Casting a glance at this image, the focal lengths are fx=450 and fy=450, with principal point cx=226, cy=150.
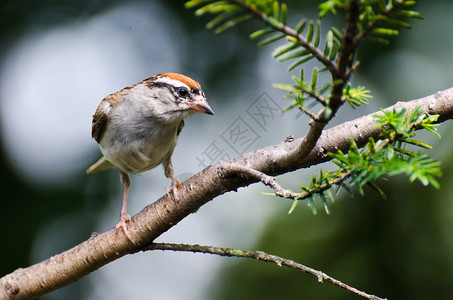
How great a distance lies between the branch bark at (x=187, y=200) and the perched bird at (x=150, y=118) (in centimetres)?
89

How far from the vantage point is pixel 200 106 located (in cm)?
359

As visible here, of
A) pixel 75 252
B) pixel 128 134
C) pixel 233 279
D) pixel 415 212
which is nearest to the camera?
pixel 75 252

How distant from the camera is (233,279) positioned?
4.33 metres

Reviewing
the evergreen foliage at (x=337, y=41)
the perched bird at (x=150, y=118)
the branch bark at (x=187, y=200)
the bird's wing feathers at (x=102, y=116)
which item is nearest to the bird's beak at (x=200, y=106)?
the perched bird at (x=150, y=118)

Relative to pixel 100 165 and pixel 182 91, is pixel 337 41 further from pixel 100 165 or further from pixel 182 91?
pixel 100 165

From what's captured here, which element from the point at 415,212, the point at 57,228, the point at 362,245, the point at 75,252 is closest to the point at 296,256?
the point at 362,245

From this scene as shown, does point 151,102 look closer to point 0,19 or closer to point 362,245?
point 362,245

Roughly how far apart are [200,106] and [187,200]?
133 cm

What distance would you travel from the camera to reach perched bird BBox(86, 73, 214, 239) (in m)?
3.63

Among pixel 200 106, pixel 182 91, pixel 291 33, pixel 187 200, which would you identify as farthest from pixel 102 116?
pixel 291 33

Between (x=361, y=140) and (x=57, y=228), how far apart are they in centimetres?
358

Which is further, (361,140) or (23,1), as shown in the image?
(23,1)

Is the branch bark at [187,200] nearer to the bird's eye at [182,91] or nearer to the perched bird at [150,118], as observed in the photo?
the perched bird at [150,118]

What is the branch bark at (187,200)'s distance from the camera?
2.12 m
